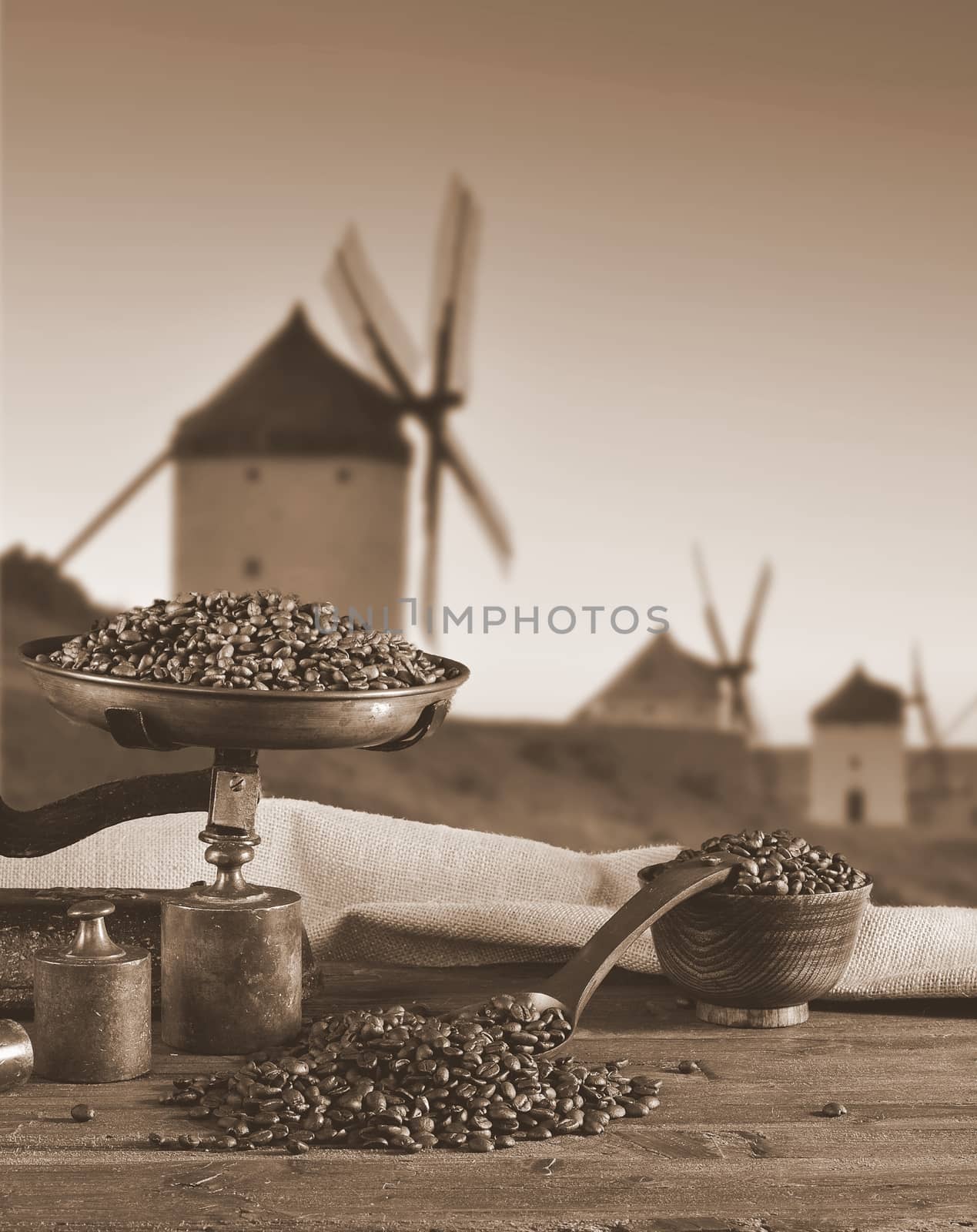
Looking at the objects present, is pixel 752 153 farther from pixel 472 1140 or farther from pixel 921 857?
pixel 472 1140

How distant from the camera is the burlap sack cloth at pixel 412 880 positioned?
1923mm

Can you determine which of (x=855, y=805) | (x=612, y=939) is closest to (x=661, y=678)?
(x=855, y=805)

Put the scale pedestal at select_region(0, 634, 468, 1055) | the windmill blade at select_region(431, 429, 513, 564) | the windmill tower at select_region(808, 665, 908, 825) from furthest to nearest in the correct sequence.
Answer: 1. the windmill tower at select_region(808, 665, 908, 825)
2. the windmill blade at select_region(431, 429, 513, 564)
3. the scale pedestal at select_region(0, 634, 468, 1055)

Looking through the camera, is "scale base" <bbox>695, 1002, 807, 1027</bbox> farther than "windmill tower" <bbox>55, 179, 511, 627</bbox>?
No

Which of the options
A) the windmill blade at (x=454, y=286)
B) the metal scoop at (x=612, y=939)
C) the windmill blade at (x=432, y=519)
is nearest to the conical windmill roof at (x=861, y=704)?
the windmill blade at (x=432, y=519)

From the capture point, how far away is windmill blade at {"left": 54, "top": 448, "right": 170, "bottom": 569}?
279 inches

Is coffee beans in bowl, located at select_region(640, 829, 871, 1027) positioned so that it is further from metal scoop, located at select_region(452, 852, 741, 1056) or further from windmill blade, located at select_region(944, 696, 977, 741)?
windmill blade, located at select_region(944, 696, 977, 741)

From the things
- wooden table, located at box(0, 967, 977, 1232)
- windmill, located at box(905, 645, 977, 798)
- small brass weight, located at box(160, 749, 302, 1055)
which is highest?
windmill, located at box(905, 645, 977, 798)

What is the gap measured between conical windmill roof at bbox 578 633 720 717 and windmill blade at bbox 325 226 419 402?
68.9 inches

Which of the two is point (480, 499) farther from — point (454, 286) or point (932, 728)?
point (932, 728)

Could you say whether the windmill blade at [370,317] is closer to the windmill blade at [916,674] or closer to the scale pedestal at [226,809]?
the windmill blade at [916,674]

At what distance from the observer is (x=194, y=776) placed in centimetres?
174

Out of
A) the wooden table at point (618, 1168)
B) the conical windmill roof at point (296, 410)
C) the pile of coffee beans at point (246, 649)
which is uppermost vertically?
the conical windmill roof at point (296, 410)

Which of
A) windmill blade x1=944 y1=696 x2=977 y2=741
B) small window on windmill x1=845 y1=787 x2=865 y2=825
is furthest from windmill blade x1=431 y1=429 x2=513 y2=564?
windmill blade x1=944 y1=696 x2=977 y2=741
